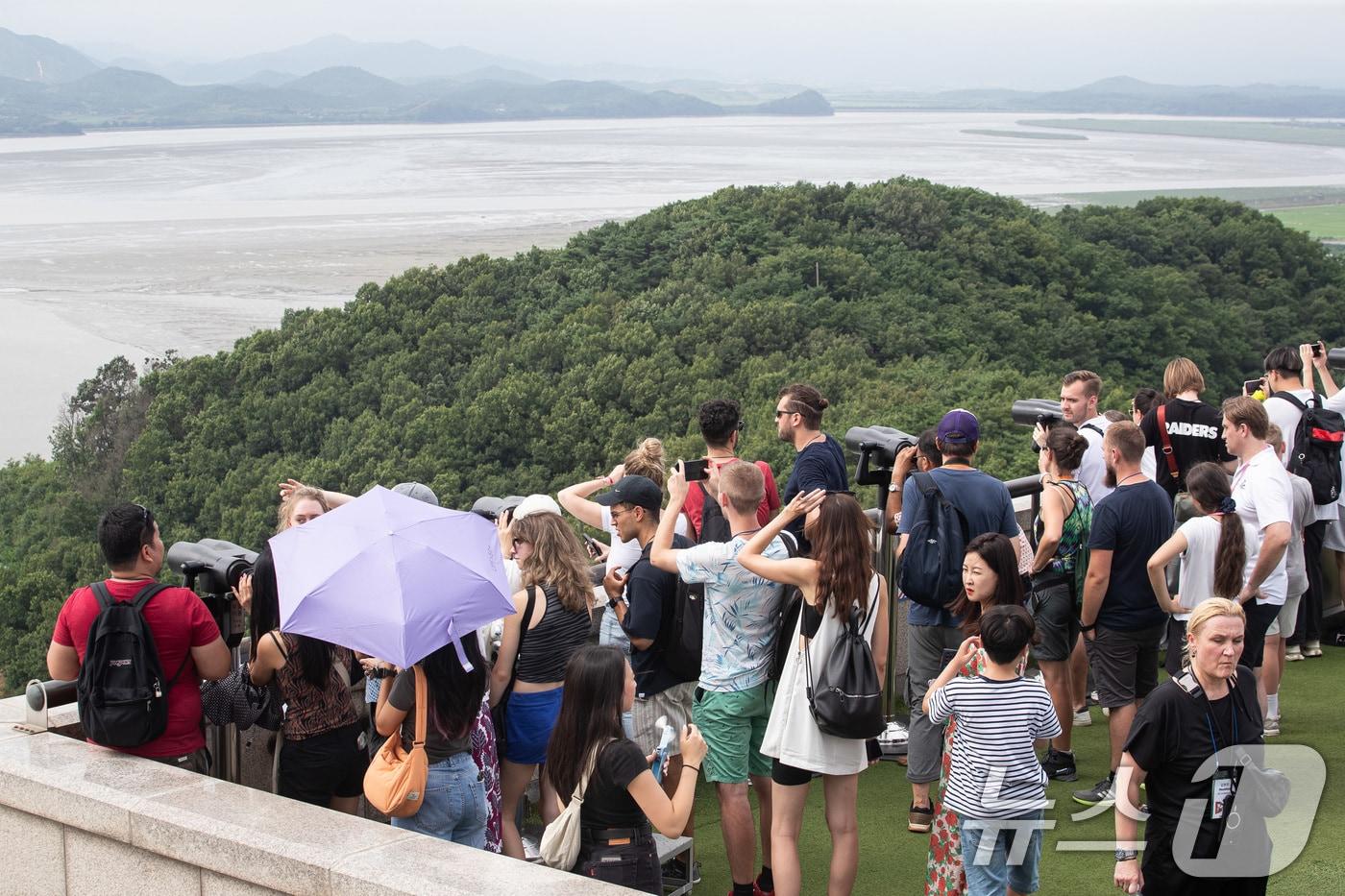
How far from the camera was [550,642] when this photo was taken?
457cm

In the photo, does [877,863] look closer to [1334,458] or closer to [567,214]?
[1334,458]

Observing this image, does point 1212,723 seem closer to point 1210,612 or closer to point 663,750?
point 1210,612

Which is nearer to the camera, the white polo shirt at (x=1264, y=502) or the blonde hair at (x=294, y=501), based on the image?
the blonde hair at (x=294, y=501)

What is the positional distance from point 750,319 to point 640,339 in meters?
3.96

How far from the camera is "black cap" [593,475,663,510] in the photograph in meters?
4.87

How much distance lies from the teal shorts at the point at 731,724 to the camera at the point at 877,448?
1.47 metres

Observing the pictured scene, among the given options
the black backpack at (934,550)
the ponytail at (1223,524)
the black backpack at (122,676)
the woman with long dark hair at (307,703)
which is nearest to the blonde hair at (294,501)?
the woman with long dark hair at (307,703)

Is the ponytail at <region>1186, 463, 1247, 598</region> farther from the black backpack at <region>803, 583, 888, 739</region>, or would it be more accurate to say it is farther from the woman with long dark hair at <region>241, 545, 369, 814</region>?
the woman with long dark hair at <region>241, 545, 369, 814</region>

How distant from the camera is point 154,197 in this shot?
128125 millimetres

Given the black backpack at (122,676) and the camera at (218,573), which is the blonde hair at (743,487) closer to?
the camera at (218,573)

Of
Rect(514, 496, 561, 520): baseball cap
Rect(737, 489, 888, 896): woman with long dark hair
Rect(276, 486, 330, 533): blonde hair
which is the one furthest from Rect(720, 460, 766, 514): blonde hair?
Rect(276, 486, 330, 533): blonde hair

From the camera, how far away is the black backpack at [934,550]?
5.00 metres

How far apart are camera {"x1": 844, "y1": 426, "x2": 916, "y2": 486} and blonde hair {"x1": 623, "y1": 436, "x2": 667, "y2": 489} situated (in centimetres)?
88

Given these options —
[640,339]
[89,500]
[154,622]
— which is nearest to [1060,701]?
[154,622]
